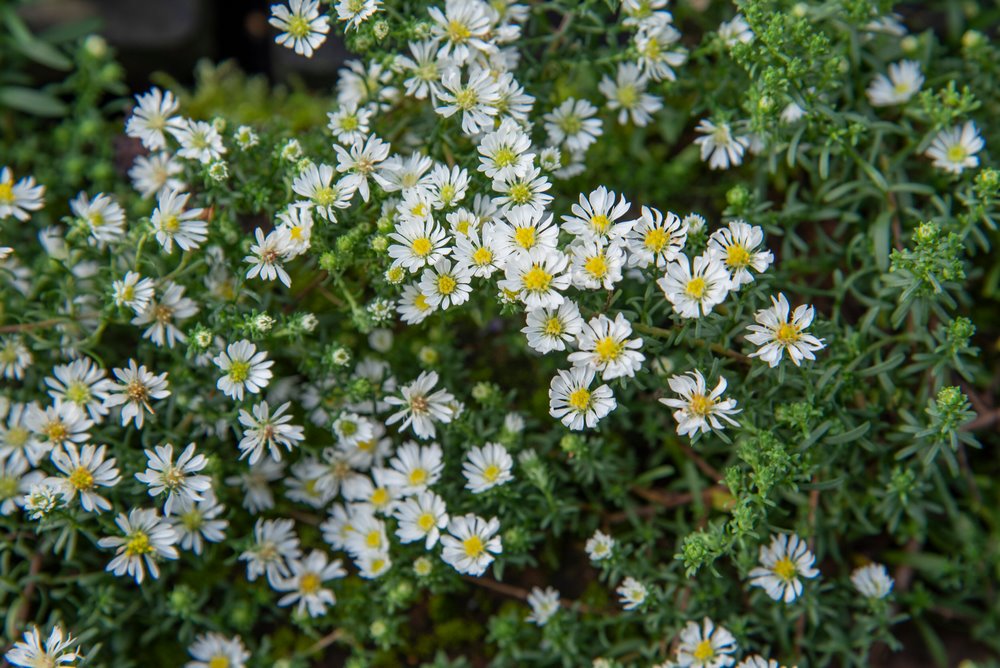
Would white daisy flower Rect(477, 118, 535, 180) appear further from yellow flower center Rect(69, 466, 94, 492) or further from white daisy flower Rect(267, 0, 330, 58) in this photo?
yellow flower center Rect(69, 466, 94, 492)

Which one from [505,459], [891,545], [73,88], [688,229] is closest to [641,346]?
[688,229]

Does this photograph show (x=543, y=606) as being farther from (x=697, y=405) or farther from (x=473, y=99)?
(x=473, y=99)

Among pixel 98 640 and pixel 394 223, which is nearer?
pixel 394 223

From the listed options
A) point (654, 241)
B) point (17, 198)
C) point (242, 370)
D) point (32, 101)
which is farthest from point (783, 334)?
point (32, 101)

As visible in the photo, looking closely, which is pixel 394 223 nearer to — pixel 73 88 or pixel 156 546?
pixel 156 546

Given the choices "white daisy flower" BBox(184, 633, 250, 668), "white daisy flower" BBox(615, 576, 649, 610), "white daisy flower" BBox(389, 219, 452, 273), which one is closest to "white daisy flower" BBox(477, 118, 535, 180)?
"white daisy flower" BBox(389, 219, 452, 273)

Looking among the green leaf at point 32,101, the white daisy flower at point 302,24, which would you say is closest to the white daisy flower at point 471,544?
the white daisy flower at point 302,24

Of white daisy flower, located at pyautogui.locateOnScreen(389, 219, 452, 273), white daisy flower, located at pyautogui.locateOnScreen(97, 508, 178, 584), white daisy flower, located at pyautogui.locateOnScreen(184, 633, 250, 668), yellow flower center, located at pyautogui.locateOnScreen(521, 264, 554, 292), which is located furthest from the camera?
white daisy flower, located at pyautogui.locateOnScreen(184, 633, 250, 668)
